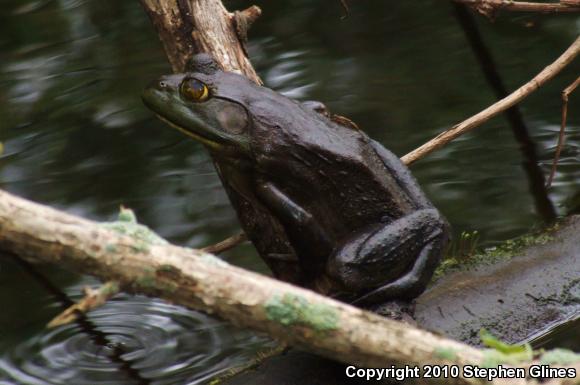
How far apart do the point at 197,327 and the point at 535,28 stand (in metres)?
4.79

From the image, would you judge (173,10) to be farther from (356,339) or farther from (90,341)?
(356,339)

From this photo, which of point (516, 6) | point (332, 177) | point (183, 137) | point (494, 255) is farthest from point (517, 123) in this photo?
point (332, 177)

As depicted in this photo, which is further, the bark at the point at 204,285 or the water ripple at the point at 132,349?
the water ripple at the point at 132,349

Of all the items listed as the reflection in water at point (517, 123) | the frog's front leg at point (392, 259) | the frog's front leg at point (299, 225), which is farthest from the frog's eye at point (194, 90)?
the reflection in water at point (517, 123)

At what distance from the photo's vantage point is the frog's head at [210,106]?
14.3 feet

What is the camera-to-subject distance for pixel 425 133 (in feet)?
24.8

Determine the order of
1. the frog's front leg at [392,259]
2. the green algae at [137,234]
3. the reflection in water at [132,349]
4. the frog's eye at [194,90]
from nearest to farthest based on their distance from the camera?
the green algae at [137,234]
the frog's front leg at [392,259]
the frog's eye at [194,90]
the reflection in water at [132,349]

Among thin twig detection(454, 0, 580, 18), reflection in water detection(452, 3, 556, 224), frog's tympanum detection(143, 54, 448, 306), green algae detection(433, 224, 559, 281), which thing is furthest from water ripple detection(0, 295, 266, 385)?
reflection in water detection(452, 3, 556, 224)

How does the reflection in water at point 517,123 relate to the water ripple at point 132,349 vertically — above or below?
below

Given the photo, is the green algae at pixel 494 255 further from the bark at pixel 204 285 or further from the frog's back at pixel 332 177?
the bark at pixel 204 285

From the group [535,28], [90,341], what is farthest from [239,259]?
[535,28]

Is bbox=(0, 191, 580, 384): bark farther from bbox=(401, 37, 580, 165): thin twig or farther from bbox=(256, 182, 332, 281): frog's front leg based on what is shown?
bbox=(401, 37, 580, 165): thin twig

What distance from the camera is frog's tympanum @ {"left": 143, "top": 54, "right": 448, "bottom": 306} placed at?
4.23 metres

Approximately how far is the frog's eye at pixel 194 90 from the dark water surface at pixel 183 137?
145cm
